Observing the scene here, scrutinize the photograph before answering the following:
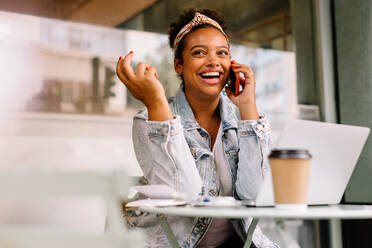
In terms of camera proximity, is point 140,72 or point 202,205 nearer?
point 202,205

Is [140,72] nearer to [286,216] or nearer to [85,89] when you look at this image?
[286,216]

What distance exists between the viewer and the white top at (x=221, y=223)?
5.13 feet

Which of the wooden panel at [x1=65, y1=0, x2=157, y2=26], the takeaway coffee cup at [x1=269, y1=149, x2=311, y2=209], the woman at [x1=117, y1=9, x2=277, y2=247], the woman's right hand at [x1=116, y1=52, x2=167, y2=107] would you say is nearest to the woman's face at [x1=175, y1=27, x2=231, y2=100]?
the woman at [x1=117, y1=9, x2=277, y2=247]

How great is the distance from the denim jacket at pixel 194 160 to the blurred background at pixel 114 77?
60.6 inches

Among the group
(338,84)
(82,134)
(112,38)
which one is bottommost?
(82,134)

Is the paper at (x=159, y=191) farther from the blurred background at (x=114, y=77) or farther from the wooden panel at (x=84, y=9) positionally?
the wooden panel at (x=84, y=9)

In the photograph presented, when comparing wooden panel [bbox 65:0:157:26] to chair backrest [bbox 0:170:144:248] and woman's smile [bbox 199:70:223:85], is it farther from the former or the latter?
chair backrest [bbox 0:170:144:248]

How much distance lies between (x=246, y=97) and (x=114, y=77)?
8.51 ft

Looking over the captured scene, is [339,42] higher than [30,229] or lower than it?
higher

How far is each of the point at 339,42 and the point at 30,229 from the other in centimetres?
287

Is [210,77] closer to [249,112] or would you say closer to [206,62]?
[206,62]

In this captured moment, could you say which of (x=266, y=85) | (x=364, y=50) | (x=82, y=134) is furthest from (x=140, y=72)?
(x=266, y=85)

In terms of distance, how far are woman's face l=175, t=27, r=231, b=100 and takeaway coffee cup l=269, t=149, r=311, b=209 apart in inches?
30.5

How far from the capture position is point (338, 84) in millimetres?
3209
